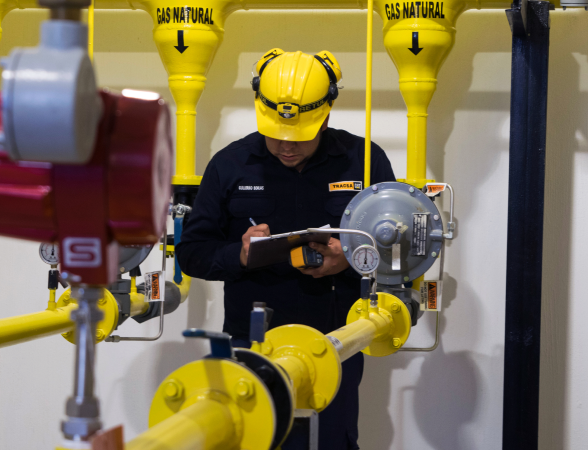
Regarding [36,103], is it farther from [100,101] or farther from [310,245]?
[310,245]

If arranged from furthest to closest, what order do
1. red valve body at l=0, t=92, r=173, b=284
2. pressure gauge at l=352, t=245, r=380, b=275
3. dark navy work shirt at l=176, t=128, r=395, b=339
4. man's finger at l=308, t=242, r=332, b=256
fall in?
1. dark navy work shirt at l=176, t=128, r=395, b=339
2. man's finger at l=308, t=242, r=332, b=256
3. pressure gauge at l=352, t=245, r=380, b=275
4. red valve body at l=0, t=92, r=173, b=284

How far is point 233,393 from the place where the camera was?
2.28 feet

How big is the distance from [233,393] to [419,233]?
1.13m

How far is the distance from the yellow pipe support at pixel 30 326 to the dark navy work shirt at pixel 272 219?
492mm

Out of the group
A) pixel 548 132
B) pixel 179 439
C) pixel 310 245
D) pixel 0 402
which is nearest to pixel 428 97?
pixel 548 132

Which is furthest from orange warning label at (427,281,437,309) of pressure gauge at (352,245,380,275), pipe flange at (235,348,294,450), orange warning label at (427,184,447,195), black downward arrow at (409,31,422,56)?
pipe flange at (235,348,294,450)

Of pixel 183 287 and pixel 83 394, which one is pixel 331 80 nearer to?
pixel 183 287

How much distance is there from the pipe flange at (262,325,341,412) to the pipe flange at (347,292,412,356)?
0.67 metres

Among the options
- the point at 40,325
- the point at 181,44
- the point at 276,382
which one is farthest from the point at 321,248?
the point at 276,382

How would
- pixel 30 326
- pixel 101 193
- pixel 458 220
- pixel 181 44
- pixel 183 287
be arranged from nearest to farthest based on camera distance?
1. pixel 101 193
2. pixel 30 326
3. pixel 181 44
4. pixel 183 287
5. pixel 458 220

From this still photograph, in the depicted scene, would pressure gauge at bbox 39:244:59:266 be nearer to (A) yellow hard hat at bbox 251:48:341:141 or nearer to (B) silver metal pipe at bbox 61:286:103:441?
(A) yellow hard hat at bbox 251:48:341:141

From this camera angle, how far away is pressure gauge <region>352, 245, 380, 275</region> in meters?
1.49

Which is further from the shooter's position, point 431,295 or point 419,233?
point 431,295

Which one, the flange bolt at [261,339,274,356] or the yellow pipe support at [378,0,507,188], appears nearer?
the flange bolt at [261,339,274,356]
